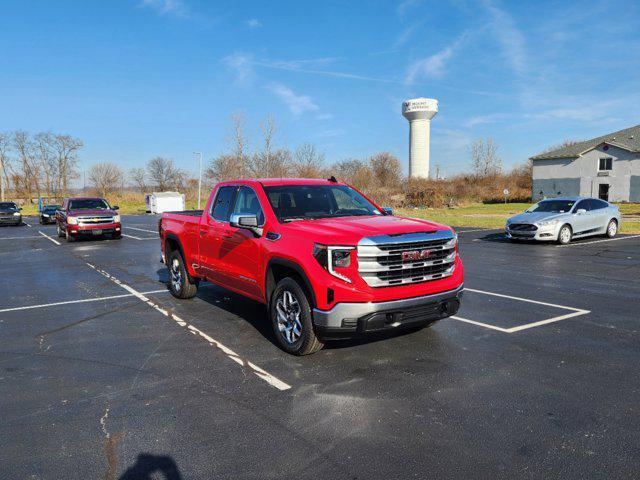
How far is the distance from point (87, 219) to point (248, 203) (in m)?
14.8

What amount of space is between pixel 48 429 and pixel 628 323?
6.80 metres

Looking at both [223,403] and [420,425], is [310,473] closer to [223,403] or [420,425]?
[420,425]

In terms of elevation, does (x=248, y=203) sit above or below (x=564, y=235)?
above

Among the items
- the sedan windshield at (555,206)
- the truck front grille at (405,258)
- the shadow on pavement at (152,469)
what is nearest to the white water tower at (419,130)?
the sedan windshield at (555,206)

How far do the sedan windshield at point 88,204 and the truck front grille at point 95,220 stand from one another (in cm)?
103

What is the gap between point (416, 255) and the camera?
4.80 m

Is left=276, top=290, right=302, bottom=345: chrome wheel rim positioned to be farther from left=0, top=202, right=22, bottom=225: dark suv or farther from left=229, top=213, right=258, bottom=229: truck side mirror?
left=0, top=202, right=22, bottom=225: dark suv

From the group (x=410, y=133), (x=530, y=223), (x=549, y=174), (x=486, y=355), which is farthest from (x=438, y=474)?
(x=410, y=133)

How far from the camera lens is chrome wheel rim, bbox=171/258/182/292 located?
8023 millimetres

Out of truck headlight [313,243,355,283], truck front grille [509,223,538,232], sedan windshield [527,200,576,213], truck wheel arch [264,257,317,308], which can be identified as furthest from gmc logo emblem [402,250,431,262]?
sedan windshield [527,200,576,213]

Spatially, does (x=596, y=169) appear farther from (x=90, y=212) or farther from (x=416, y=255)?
(x=416, y=255)

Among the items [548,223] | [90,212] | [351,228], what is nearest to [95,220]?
[90,212]

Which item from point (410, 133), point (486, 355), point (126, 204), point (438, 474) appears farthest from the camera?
point (410, 133)

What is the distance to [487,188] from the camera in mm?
60500
